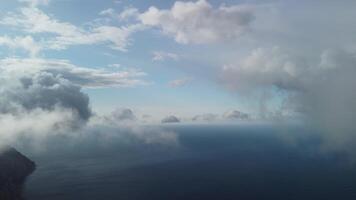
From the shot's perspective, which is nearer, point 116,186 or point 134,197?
point 134,197

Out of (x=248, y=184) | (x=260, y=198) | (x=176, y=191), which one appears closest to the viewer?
(x=260, y=198)

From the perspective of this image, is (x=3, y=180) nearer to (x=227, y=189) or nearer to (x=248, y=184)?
(x=227, y=189)

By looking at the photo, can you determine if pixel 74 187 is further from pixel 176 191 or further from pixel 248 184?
pixel 248 184

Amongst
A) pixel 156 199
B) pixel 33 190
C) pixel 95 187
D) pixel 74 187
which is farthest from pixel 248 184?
pixel 33 190

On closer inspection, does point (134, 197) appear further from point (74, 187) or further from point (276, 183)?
point (276, 183)

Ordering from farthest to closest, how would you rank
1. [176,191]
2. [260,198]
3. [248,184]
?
[248,184]
[176,191]
[260,198]

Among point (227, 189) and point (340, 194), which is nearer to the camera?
point (340, 194)

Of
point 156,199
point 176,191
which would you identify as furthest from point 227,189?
point 156,199
